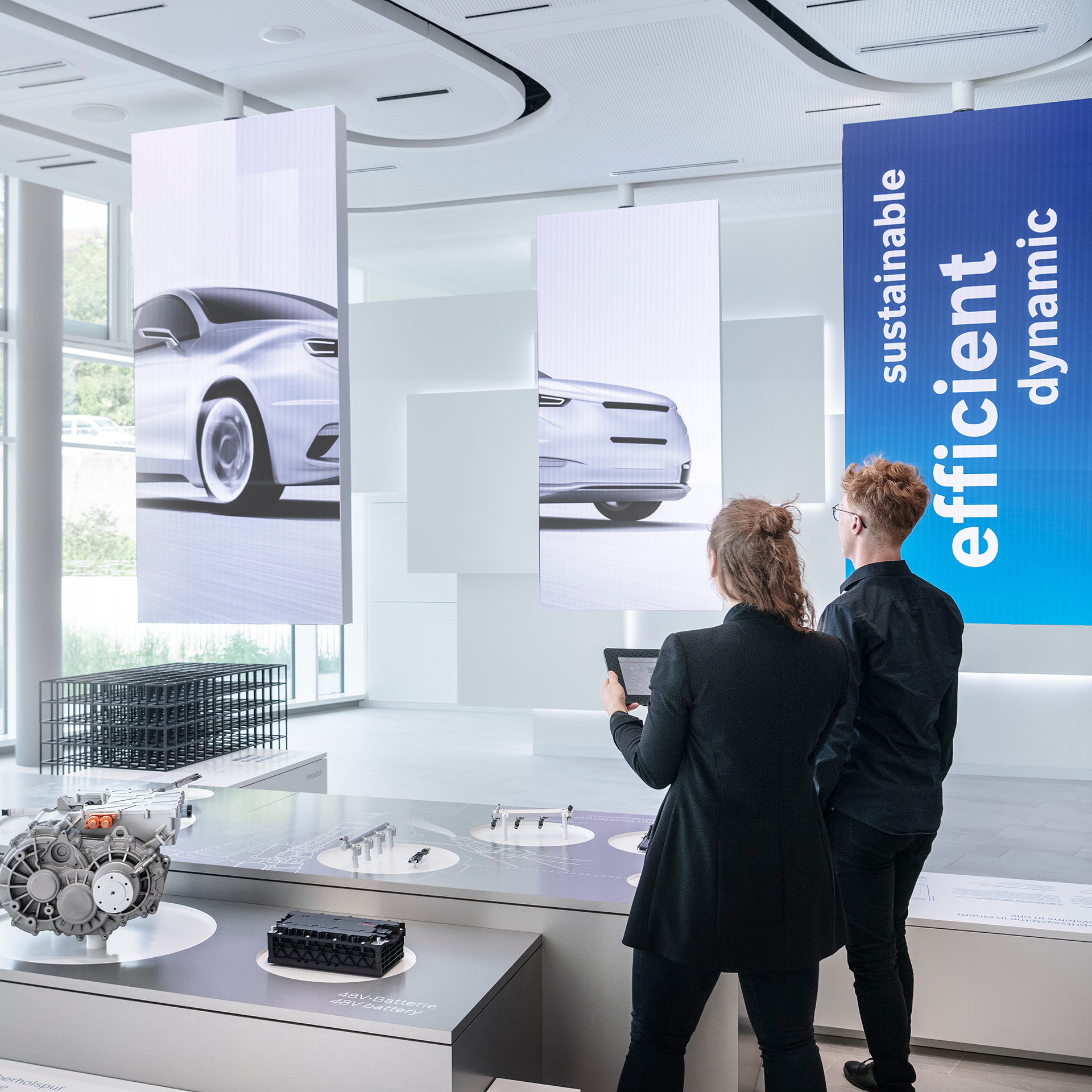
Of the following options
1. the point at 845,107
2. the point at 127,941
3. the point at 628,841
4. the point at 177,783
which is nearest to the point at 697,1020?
the point at 628,841

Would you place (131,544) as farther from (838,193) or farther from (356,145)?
(838,193)

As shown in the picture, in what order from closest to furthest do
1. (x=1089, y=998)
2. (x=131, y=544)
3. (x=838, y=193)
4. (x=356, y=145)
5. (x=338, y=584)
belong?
1. (x=1089, y=998)
2. (x=338, y=584)
3. (x=356, y=145)
4. (x=838, y=193)
5. (x=131, y=544)

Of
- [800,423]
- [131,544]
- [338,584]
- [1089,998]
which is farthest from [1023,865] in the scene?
[131,544]

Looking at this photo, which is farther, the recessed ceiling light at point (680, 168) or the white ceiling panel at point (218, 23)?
the recessed ceiling light at point (680, 168)

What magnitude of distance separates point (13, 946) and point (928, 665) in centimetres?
238

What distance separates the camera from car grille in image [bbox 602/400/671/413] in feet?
15.5

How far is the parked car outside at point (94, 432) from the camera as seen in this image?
9.49 m

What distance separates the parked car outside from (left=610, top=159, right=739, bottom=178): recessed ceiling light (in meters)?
5.77

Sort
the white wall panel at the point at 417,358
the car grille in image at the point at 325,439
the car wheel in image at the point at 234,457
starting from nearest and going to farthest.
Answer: the car grille in image at the point at 325,439 < the car wheel in image at the point at 234,457 < the white wall panel at the point at 417,358

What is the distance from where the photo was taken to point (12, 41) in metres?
4.26

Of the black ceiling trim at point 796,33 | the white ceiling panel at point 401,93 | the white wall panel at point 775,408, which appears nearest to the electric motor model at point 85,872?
the white ceiling panel at point 401,93

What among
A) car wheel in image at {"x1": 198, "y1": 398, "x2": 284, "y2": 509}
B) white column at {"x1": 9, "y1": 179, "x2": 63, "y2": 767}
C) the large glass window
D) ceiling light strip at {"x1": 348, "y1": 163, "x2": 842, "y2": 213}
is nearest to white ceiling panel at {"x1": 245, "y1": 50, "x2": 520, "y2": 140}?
ceiling light strip at {"x1": 348, "y1": 163, "x2": 842, "y2": 213}

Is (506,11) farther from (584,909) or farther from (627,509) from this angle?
(584,909)

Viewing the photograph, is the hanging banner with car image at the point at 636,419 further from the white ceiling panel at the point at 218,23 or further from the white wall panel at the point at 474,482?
the white wall panel at the point at 474,482
